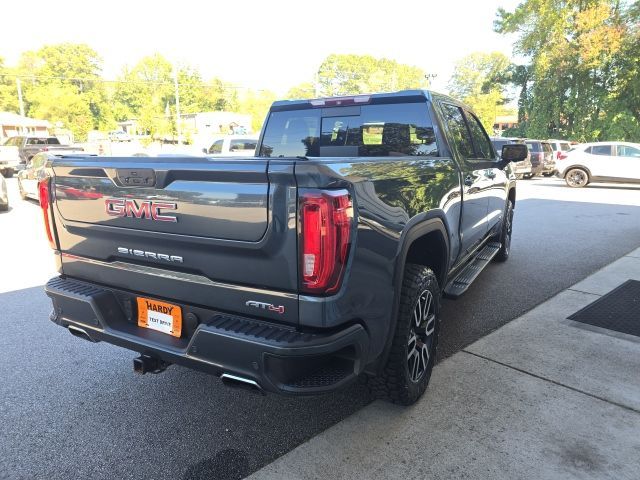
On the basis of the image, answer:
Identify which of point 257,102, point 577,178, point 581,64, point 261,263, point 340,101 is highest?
point 257,102

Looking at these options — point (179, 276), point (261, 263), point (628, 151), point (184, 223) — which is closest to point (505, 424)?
point (261, 263)

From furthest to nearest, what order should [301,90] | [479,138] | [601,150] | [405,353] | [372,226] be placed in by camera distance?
[301,90] < [601,150] < [479,138] < [405,353] < [372,226]

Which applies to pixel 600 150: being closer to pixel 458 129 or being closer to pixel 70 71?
pixel 458 129

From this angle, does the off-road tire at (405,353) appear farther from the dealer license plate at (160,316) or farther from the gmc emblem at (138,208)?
the gmc emblem at (138,208)

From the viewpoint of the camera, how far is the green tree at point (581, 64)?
89.1 ft

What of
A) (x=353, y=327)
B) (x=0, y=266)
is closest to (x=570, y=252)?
(x=353, y=327)

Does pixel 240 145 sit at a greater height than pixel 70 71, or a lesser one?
lesser

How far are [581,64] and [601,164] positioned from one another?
53.3 ft

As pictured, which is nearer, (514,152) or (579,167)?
(514,152)

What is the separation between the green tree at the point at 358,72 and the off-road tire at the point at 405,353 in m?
96.7

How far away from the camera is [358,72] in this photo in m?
97.6

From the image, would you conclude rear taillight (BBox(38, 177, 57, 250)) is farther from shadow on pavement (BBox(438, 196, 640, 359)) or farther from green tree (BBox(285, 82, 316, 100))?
green tree (BBox(285, 82, 316, 100))

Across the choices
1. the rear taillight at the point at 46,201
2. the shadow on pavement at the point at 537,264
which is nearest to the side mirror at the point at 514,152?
the shadow on pavement at the point at 537,264

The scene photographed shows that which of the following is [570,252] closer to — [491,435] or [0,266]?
[491,435]
